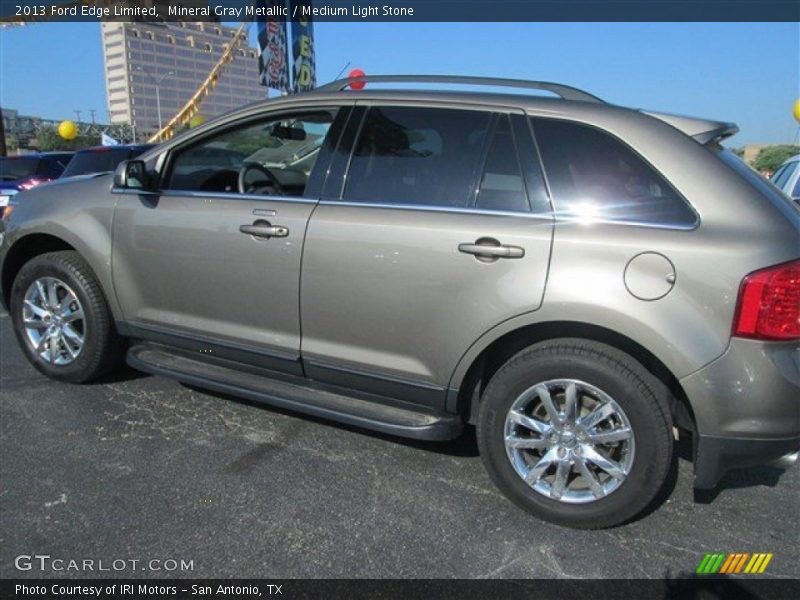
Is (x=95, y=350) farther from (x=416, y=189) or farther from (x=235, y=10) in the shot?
(x=235, y=10)

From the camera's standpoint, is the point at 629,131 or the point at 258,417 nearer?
the point at 629,131

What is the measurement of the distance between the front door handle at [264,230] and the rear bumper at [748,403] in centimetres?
189

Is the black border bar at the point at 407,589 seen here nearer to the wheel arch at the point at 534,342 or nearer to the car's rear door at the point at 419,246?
the wheel arch at the point at 534,342

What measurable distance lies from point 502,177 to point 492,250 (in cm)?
36

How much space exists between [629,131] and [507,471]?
59.3 inches

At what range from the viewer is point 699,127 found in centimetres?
251

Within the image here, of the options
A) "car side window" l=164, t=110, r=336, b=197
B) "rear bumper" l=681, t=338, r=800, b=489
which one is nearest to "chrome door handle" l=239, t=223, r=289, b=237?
"car side window" l=164, t=110, r=336, b=197

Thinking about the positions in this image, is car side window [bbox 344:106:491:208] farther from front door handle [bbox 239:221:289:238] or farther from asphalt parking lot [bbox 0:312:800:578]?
asphalt parking lot [bbox 0:312:800:578]

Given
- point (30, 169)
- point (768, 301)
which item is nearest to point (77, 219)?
point (768, 301)

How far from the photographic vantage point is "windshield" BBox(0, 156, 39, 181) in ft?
32.4

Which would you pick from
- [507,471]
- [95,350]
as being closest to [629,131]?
[507,471]

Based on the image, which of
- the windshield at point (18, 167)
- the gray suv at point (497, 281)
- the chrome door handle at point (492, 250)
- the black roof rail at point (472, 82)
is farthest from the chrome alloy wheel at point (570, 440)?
the windshield at point (18, 167)

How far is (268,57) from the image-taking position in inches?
487

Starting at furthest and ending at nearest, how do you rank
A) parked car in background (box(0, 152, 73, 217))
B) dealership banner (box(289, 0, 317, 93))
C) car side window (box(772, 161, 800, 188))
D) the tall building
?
1. the tall building
2. dealership banner (box(289, 0, 317, 93))
3. parked car in background (box(0, 152, 73, 217))
4. car side window (box(772, 161, 800, 188))
